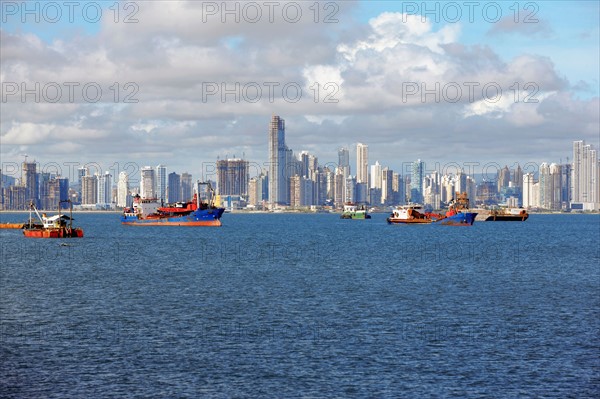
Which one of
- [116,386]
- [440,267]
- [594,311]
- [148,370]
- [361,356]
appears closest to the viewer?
[116,386]

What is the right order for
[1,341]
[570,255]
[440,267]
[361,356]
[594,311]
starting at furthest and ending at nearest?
[570,255], [440,267], [594,311], [1,341], [361,356]

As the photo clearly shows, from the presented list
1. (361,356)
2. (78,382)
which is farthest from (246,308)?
(78,382)

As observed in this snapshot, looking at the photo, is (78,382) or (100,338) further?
(100,338)

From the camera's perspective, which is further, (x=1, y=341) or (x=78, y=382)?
(x=1, y=341)

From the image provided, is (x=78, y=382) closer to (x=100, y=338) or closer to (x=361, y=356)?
(x=100, y=338)

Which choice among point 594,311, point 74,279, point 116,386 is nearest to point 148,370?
point 116,386

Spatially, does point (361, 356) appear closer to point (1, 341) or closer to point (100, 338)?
point (100, 338)
